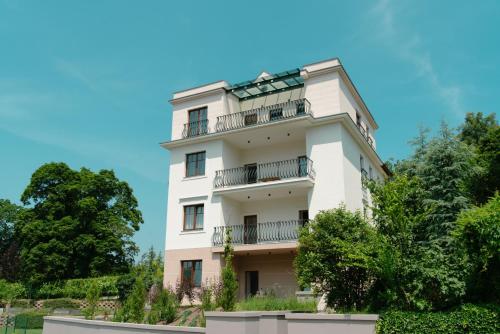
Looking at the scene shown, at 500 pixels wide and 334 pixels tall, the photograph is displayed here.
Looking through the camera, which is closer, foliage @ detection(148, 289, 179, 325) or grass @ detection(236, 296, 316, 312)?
grass @ detection(236, 296, 316, 312)

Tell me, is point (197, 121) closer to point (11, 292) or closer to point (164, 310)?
point (164, 310)

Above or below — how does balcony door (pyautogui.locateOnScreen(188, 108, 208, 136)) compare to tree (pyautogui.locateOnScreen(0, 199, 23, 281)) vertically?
above

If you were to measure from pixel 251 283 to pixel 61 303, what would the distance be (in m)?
13.9

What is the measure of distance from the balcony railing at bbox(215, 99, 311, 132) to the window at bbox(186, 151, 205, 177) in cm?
194

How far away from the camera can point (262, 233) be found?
2198cm

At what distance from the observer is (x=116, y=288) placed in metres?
27.7

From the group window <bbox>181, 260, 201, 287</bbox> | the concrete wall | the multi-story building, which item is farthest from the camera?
window <bbox>181, 260, 201, 287</bbox>

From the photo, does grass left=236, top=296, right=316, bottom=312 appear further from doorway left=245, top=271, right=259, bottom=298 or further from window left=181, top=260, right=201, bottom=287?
doorway left=245, top=271, right=259, bottom=298

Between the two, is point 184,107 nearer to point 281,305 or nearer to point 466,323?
point 281,305

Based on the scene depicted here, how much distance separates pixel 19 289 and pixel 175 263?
52.9 feet

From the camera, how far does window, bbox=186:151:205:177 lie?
23688 mm

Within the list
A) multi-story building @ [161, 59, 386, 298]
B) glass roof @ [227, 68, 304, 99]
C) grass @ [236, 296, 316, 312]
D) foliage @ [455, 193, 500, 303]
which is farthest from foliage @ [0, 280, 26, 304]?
foliage @ [455, 193, 500, 303]

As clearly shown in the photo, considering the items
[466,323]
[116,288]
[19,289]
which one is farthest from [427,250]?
[19,289]

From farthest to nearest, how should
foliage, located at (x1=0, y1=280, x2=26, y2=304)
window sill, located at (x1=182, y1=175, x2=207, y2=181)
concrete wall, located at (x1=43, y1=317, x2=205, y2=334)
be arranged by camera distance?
→ foliage, located at (x1=0, y1=280, x2=26, y2=304)
window sill, located at (x1=182, y1=175, x2=207, y2=181)
concrete wall, located at (x1=43, y1=317, x2=205, y2=334)
